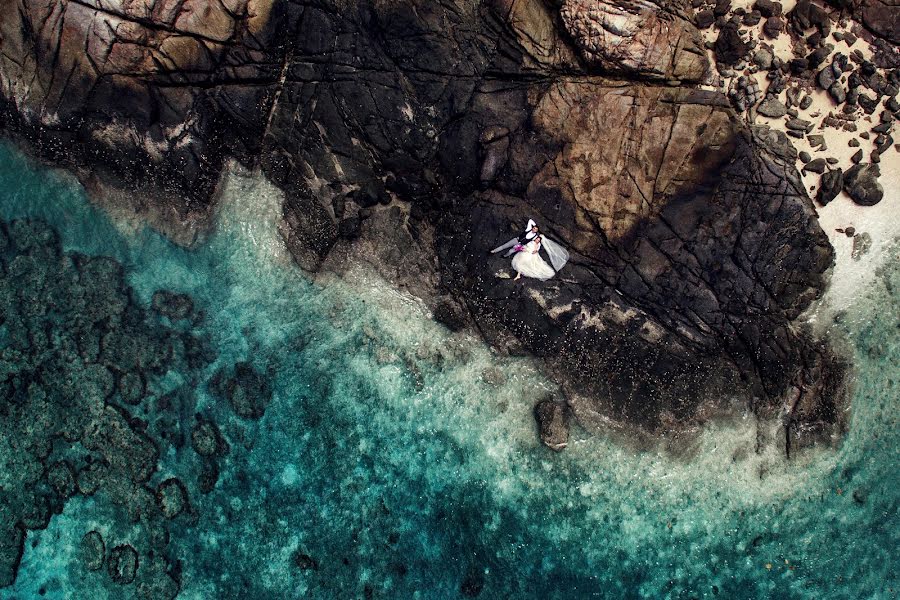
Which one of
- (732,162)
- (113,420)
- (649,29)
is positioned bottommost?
(113,420)

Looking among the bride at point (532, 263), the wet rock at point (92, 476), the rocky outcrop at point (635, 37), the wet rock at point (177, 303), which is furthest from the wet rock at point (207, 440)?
the rocky outcrop at point (635, 37)

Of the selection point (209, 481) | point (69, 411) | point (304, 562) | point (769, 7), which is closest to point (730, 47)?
point (769, 7)

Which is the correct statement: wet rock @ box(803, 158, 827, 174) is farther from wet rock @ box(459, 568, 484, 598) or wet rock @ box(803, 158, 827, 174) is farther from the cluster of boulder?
wet rock @ box(459, 568, 484, 598)

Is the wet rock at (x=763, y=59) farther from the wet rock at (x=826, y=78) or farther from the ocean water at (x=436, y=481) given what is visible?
the ocean water at (x=436, y=481)

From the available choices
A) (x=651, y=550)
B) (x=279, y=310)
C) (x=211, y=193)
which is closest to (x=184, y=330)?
(x=279, y=310)

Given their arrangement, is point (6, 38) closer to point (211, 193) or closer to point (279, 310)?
point (211, 193)
